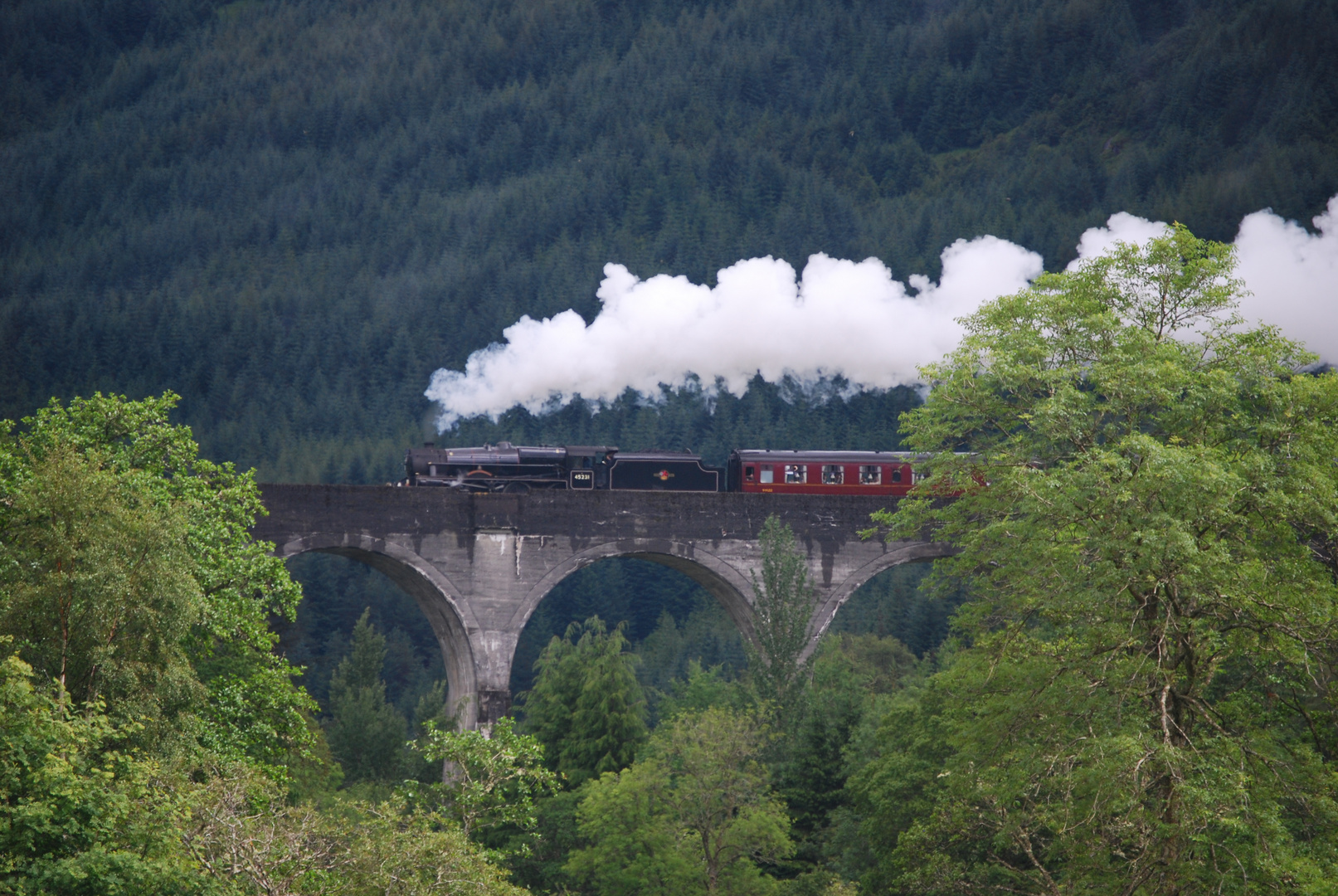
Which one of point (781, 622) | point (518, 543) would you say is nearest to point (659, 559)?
point (518, 543)

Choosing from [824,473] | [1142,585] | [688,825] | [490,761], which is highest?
[824,473]

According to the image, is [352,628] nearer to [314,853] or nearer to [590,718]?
[590,718]

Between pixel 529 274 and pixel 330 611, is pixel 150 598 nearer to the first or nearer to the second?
pixel 330 611

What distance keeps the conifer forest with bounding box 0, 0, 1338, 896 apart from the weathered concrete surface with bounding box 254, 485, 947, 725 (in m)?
1.36

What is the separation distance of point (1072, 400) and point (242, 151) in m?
134

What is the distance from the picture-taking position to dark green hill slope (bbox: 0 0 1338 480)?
10156 centimetres

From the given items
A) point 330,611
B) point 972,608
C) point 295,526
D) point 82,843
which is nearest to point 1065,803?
point 972,608

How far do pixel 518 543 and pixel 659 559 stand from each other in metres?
4.68

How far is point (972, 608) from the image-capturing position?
22.2 meters

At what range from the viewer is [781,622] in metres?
37.1

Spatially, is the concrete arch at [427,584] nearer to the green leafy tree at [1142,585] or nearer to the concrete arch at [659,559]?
the concrete arch at [659,559]

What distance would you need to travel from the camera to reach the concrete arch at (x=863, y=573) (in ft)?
133

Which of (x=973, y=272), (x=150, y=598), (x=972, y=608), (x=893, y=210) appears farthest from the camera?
(x=893, y=210)

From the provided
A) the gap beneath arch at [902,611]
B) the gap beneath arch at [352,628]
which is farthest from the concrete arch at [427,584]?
Result: the gap beneath arch at [352,628]
